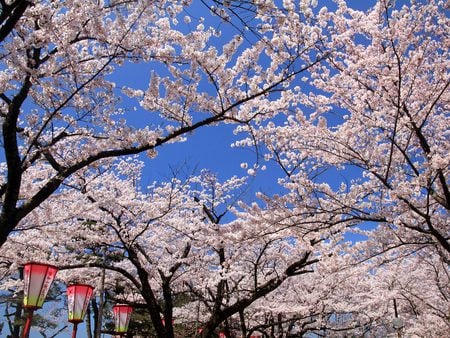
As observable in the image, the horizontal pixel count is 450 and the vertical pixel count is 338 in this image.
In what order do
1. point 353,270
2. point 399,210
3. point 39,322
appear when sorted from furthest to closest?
point 39,322 < point 353,270 < point 399,210

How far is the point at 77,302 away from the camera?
261 inches

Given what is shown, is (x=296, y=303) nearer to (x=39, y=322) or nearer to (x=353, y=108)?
(x=353, y=108)

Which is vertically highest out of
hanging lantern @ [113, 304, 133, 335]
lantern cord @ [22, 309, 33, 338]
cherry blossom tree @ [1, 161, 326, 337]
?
cherry blossom tree @ [1, 161, 326, 337]

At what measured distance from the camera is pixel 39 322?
19656 millimetres

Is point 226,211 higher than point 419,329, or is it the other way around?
point 226,211

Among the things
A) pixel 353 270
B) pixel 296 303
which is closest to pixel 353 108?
pixel 353 270

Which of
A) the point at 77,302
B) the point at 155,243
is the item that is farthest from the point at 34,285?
the point at 155,243

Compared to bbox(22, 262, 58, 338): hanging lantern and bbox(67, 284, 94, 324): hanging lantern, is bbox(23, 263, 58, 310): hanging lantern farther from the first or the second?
bbox(67, 284, 94, 324): hanging lantern

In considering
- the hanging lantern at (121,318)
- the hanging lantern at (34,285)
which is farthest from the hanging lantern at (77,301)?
the hanging lantern at (121,318)

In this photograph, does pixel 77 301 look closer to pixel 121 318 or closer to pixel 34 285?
pixel 34 285

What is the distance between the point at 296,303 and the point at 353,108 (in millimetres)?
9220

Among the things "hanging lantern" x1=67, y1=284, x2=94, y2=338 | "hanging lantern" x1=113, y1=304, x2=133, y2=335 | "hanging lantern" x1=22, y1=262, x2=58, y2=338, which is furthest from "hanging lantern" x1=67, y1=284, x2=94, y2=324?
"hanging lantern" x1=113, y1=304, x2=133, y2=335

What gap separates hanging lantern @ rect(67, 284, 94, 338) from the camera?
6.58m

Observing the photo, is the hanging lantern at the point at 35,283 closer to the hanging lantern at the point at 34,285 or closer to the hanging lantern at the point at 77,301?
the hanging lantern at the point at 34,285
